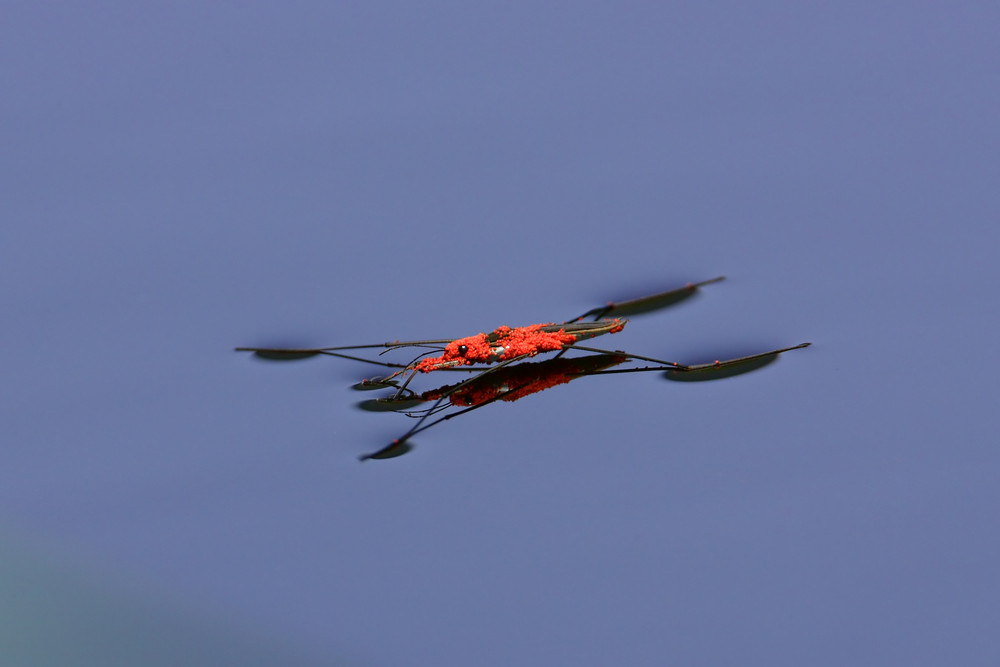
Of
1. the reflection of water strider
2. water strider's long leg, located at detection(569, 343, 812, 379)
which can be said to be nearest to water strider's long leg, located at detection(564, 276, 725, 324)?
the reflection of water strider

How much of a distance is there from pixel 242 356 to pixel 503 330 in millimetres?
2303

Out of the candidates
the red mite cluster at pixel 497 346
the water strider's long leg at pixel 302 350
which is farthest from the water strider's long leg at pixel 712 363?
the water strider's long leg at pixel 302 350

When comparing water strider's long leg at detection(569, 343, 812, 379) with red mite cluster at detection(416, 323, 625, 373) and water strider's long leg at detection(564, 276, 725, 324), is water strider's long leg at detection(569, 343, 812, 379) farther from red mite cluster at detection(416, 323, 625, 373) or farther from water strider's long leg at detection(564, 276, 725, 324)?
water strider's long leg at detection(564, 276, 725, 324)

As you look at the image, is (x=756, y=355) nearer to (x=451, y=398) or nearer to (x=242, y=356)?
(x=451, y=398)

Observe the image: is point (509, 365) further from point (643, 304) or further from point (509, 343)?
point (643, 304)

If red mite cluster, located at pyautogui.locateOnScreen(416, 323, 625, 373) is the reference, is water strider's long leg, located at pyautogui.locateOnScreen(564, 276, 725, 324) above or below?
above

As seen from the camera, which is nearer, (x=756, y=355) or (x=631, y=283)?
(x=756, y=355)

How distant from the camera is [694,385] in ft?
31.3

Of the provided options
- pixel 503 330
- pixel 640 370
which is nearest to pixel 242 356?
pixel 503 330

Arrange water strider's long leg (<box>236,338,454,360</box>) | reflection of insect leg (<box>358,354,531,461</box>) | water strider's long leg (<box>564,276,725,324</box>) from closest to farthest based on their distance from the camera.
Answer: reflection of insect leg (<box>358,354,531,461</box>), water strider's long leg (<box>236,338,454,360</box>), water strider's long leg (<box>564,276,725,324</box>)

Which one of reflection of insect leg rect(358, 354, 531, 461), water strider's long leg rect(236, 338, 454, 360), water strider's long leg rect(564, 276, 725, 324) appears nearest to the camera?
reflection of insect leg rect(358, 354, 531, 461)

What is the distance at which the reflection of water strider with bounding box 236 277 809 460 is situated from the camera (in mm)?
9422

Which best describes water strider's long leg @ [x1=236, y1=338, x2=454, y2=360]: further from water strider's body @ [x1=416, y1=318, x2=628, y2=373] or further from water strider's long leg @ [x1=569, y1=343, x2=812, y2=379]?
water strider's long leg @ [x1=569, y1=343, x2=812, y2=379]

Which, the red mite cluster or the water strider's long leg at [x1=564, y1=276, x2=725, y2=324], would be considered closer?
the red mite cluster
